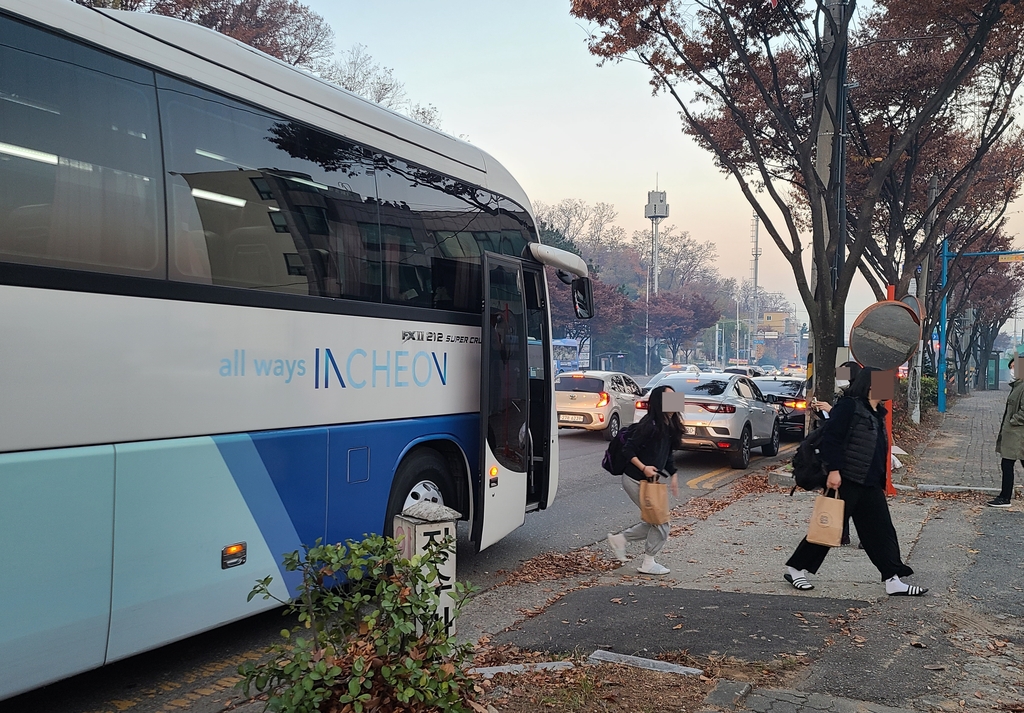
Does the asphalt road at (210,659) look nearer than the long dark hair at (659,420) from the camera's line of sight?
Yes

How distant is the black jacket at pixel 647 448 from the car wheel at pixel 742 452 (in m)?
7.97

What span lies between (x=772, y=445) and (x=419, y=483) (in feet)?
39.8

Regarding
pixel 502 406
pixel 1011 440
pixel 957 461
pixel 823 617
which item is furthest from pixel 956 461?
pixel 502 406

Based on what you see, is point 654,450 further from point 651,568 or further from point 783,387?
point 783,387

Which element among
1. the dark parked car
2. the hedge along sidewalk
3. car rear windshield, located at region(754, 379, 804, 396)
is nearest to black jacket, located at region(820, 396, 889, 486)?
the hedge along sidewalk

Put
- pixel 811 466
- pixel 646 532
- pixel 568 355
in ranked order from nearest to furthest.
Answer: pixel 811 466 < pixel 646 532 < pixel 568 355

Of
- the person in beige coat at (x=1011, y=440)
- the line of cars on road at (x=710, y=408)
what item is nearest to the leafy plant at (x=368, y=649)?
the line of cars on road at (x=710, y=408)

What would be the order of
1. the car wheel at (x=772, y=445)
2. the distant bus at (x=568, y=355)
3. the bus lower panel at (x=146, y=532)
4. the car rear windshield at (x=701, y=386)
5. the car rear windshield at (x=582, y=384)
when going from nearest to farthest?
the bus lower panel at (x=146, y=532)
the car rear windshield at (x=701, y=386)
the car wheel at (x=772, y=445)
the car rear windshield at (x=582, y=384)
the distant bus at (x=568, y=355)

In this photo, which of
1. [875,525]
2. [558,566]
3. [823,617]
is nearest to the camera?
[823,617]

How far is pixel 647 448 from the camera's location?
7.43m

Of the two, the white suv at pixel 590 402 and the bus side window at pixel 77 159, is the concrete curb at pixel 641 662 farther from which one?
the white suv at pixel 590 402

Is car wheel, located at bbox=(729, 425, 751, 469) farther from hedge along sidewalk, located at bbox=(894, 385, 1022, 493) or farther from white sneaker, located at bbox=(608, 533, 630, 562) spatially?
white sneaker, located at bbox=(608, 533, 630, 562)

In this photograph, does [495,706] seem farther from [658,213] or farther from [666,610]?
[658,213]

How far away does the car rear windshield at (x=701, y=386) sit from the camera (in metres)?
15.5
